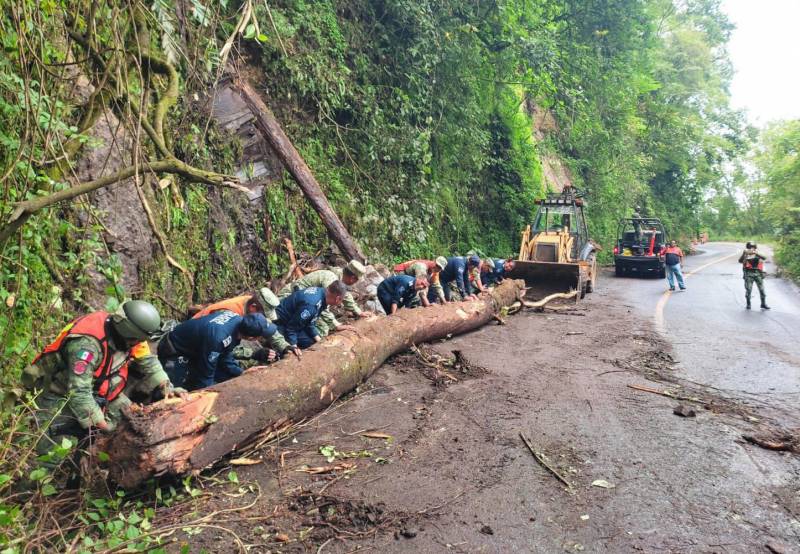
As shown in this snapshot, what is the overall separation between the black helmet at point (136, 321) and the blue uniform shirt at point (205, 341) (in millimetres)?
1028

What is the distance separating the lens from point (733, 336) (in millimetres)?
8664

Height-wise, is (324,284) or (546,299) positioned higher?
(324,284)

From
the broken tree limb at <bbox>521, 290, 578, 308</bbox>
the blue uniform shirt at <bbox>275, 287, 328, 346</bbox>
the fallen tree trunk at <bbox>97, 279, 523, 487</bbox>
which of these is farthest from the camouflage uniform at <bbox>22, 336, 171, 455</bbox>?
the broken tree limb at <bbox>521, 290, 578, 308</bbox>

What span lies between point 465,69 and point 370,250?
5814 mm

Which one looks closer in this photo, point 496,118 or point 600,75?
point 496,118

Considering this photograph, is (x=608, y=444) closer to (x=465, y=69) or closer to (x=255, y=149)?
(x=255, y=149)

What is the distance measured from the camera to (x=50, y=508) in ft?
9.96

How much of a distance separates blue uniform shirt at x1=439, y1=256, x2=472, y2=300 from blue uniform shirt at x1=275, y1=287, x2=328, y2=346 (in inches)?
181

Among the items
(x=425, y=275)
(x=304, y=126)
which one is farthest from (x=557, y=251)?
(x=304, y=126)

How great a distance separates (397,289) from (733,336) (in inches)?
229

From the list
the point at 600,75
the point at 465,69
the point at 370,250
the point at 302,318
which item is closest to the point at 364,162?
the point at 370,250

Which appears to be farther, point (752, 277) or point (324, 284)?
point (752, 277)

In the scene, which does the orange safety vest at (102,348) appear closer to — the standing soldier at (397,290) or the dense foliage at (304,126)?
the dense foliage at (304,126)

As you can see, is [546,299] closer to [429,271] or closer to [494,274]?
[494,274]
